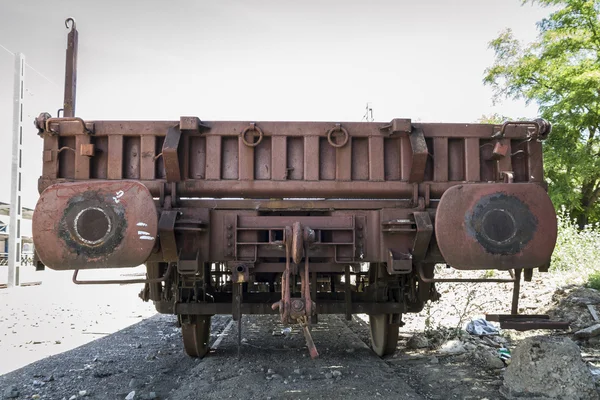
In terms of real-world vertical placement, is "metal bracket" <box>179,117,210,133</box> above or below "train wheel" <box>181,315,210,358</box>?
above

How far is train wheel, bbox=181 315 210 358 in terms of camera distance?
4.81 meters

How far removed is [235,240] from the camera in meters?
3.81

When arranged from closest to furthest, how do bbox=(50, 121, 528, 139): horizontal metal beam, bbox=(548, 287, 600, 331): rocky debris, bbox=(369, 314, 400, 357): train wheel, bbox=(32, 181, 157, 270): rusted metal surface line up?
1. bbox=(32, 181, 157, 270): rusted metal surface
2. bbox=(50, 121, 528, 139): horizontal metal beam
3. bbox=(369, 314, 400, 357): train wheel
4. bbox=(548, 287, 600, 331): rocky debris

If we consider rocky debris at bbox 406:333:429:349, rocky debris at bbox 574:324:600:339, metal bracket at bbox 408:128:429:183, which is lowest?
rocky debris at bbox 406:333:429:349

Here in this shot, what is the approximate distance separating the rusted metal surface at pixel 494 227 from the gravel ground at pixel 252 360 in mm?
1163

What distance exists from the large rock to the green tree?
10.1 m

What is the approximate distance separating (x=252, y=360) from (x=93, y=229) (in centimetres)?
231

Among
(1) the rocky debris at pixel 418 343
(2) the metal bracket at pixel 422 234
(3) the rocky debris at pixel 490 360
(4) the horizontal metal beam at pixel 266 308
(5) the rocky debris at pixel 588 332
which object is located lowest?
(1) the rocky debris at pixel 418 343

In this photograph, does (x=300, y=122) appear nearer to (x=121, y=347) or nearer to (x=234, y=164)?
(x=234, y=164)

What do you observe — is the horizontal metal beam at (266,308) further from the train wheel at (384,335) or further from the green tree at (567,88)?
the green tree at (567,88)

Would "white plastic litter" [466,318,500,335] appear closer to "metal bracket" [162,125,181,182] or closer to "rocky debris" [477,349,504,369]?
"rocky debris" [477,349,504,369]

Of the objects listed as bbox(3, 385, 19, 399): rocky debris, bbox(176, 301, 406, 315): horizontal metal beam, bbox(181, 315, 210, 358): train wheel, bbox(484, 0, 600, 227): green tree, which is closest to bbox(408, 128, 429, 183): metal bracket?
bbox(176, 301, 406, 315): horizontal metal beam

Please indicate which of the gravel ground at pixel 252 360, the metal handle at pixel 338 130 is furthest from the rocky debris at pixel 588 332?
the metal handle at pixel 338 130

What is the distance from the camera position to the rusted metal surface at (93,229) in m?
3.43
